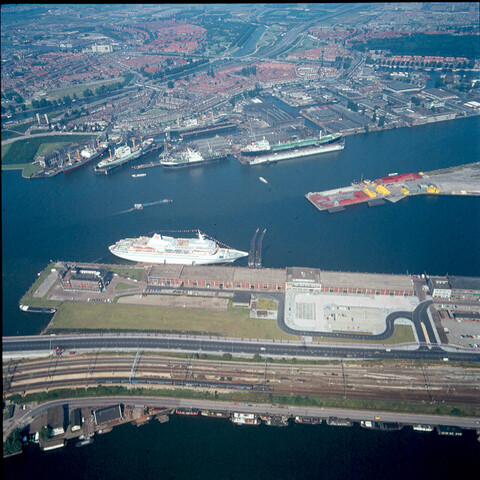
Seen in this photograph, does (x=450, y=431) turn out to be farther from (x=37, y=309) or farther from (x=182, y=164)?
(x=182, y=164)

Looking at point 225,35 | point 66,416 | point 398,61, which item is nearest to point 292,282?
point 66,416

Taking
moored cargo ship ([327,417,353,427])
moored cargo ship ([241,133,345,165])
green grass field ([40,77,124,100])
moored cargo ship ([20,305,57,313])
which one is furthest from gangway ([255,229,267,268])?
green grass field ([40,77,124,100])

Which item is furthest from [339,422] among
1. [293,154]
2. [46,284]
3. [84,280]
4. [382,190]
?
[293,154]

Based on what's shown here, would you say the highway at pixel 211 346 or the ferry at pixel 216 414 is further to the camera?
the highway at pixel 211 346

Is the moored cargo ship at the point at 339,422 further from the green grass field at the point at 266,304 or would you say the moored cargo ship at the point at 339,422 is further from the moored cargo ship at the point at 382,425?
the green grass field at the point at 266,304

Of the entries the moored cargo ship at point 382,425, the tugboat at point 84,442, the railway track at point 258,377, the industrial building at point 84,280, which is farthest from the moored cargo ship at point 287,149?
the tugboat at point 84,442
